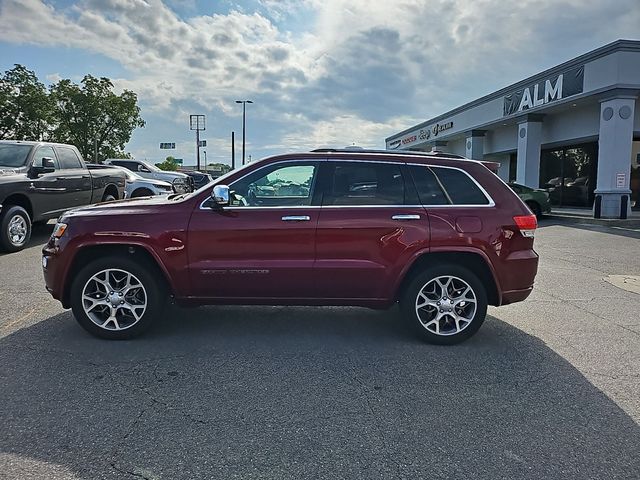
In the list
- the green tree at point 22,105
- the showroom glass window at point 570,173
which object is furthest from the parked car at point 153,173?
the green tree at point 22,105

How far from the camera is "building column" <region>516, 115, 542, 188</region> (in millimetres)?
20938

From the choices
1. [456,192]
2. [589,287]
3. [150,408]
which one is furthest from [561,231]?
[150,408]

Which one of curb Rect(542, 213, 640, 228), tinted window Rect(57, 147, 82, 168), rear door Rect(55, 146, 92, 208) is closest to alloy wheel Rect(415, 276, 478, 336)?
rear door Rect(55, 146, 92, 208)

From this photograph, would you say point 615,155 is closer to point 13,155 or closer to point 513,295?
point 513,295

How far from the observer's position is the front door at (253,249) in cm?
446

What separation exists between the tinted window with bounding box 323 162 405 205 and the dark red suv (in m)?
0.01

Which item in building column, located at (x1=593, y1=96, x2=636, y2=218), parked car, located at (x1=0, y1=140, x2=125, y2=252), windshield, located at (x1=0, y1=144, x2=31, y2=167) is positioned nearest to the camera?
parked car, located at (x1=0, y1=140, x2=125, y2=252)

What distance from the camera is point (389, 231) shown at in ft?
14.6

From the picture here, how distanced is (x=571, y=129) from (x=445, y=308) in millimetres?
19100

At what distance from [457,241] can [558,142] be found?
19588 mm

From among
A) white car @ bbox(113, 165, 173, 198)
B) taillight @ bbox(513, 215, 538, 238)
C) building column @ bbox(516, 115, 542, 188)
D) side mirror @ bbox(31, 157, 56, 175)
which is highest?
A: building column @ bbox(516, 115, 542, 188)

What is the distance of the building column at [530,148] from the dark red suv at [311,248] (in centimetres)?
1817

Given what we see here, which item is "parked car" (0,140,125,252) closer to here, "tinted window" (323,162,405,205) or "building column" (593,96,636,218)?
"tinted window" (323,162,405,205)

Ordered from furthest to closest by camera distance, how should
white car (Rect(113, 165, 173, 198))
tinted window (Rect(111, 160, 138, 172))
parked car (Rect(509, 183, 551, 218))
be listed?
tinted window (Rect(111, 160, 138, 172)) → parked car (Rect(509, 183, 551, 218)) → white car (Rect(113, 165, 173, 198))
